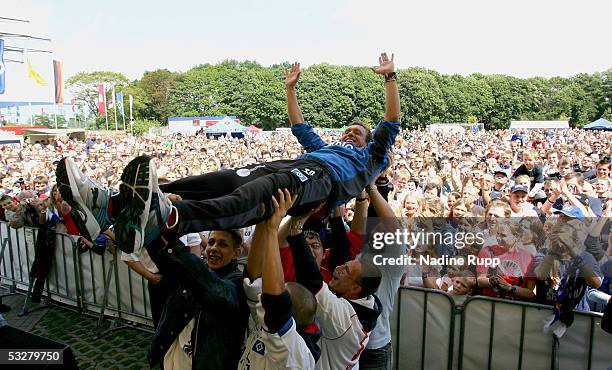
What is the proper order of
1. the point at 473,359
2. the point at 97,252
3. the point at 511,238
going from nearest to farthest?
the point at 473,359 → the point at 511,238 → the point at 97,252

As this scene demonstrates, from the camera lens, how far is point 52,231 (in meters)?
6.40

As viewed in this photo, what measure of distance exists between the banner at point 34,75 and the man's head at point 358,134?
4290cm

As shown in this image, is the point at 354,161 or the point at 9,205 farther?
the point at 9,205

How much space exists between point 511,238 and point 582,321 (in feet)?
4.15

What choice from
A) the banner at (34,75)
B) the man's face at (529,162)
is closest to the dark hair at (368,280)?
the man's face at (529,162)

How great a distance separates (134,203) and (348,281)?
123cm

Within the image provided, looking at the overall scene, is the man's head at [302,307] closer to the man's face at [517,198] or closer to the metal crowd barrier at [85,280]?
the metal crowd barrier at [85,280]

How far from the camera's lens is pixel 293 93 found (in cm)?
477

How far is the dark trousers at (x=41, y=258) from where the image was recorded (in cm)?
641

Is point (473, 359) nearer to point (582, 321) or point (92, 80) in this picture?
point (582, 321)

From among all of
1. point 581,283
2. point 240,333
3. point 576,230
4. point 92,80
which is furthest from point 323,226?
point 92,80

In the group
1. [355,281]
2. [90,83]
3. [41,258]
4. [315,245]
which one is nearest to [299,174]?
[315,245]

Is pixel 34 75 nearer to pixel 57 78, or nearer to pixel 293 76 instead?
pixel 57 78

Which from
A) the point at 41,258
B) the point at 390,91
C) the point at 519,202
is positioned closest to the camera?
the point at 390,91
